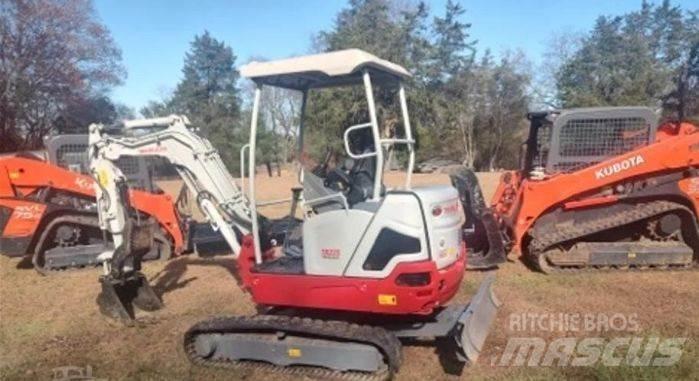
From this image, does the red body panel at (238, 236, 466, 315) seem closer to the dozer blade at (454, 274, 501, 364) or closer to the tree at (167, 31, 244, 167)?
the dozer blade at (454, 274, 501, 364)

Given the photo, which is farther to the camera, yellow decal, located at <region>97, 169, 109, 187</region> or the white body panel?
yellow decal, located at <region>97, 169, 109, 187</region>

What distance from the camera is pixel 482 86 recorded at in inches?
1642

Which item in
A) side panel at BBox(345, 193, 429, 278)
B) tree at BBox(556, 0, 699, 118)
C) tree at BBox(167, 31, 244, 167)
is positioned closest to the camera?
side panel at BBox(345, 193, 429, 278)

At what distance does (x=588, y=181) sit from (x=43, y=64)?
27558mm

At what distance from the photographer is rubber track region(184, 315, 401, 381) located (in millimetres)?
4770

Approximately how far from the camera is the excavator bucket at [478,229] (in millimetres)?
7957

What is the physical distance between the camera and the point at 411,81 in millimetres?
23344

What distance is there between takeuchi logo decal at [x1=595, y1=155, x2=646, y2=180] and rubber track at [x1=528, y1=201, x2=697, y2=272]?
1.82 feet

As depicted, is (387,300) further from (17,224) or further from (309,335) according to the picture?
(17,224)

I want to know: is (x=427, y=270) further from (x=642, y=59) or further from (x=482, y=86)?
(x=642, y=59)

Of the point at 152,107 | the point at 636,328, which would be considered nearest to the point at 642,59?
the point at 152,107

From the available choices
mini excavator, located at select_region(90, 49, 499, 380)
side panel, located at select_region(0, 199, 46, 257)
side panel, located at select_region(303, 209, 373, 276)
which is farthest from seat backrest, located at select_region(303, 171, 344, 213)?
side panel, located at select_region(0, 199, 46, 257)

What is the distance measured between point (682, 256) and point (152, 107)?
47.9 meters

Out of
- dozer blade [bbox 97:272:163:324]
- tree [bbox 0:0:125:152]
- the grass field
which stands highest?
tree [bbox 0:0:125:152]
